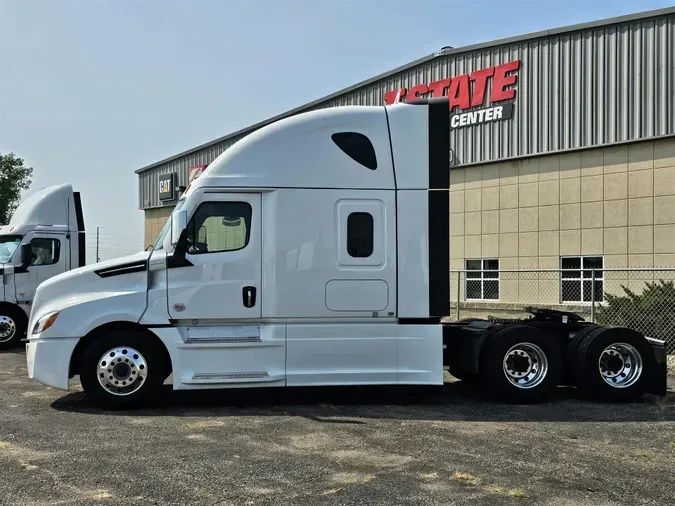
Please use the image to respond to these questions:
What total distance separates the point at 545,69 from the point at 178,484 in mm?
16747

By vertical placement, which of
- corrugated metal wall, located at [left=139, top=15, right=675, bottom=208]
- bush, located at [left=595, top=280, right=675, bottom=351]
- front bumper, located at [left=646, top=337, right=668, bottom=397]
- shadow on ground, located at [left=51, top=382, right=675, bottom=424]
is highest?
corrugated metal wall, located at [left=139, top=15, right=675, bottom=208]

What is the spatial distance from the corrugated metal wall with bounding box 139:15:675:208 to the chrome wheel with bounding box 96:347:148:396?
14013 mm

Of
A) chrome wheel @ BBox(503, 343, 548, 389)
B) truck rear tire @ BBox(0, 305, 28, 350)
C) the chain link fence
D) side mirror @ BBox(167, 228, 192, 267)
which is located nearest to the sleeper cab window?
side mirror @ BBox(167, 228, 192, 267)

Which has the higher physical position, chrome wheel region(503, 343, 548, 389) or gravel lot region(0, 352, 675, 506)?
chrome wheel region(503, 343, 548, 389)

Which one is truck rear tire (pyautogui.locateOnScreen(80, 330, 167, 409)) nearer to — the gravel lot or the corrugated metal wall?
the gravel lot

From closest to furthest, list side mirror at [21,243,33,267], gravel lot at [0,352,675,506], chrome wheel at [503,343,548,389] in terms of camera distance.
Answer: gravel lot at [0,352,675,506] < chrome wheel at [503,343,548,389] < side mirror at [21,243,33,267]

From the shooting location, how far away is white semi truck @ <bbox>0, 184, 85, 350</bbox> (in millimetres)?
14125

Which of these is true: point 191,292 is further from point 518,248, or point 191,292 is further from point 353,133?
point 518,248

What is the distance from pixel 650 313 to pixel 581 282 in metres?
5.06

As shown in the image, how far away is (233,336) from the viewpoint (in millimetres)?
8156

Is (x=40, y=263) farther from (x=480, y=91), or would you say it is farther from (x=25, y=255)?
(x=480, y=91)

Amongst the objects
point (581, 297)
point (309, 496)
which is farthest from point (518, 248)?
point (309, 496)

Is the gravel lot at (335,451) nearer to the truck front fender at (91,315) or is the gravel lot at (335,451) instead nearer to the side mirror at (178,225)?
the truck front fender at (91,315)

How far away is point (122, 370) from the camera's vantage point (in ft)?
26.2
